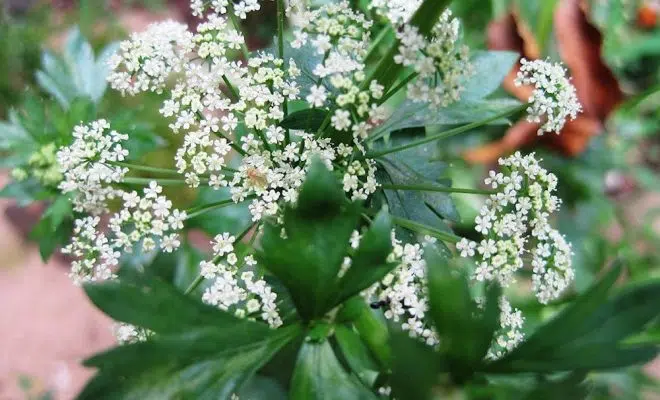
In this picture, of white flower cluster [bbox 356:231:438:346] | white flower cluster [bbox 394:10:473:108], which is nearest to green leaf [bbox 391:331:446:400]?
white flower cluster [bbox 356:231:438:346]

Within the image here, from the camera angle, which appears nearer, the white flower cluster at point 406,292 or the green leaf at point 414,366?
the green leaf at point 414,366

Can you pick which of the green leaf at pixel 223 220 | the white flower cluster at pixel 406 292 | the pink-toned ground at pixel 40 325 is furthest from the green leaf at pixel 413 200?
the pink-toned ground at pixel 40 325

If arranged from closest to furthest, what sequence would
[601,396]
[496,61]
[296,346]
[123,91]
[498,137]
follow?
[296,346]
[123,91]
[496,61]
[601,396]
[498,137]

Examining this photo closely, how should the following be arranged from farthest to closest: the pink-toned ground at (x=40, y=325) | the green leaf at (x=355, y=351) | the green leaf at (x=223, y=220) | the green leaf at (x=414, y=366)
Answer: the pink-toned ground at (x=40, y=325) → the green leaf at (x=223, y=220) → the green leaf at (x=355, y=351) → the green leaf at (x=414, y=366)

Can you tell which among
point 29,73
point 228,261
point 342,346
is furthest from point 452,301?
point 29,73

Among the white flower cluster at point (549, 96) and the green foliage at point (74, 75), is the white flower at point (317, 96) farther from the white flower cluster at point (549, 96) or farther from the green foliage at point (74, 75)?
the green foliage at point (74, 75)

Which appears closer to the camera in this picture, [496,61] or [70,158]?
[70,158]

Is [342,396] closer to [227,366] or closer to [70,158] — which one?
[227,366]

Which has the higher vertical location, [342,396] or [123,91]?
[123,91]
